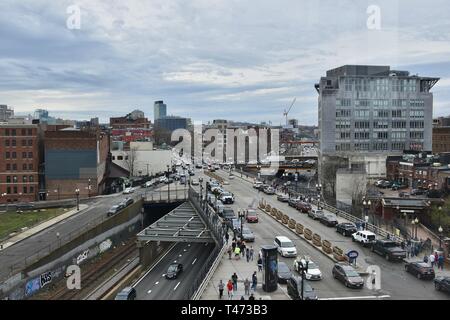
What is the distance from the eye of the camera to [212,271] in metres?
18.4

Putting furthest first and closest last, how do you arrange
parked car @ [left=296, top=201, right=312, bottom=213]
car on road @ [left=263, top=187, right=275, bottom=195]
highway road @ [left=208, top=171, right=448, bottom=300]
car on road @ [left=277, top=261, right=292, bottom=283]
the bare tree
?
the bare tree < car on road @ [left=263, top=187, right=275, bottom=195] < parked car @ [left=296, top=201, right=312, bottom=213] < car on road @ [left=277, top=261, right=292, bottom=283] < highway road @ [left=208, top=171, right=448, bottom=300]

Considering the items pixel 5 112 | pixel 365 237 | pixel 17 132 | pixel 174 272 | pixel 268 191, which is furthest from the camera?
pixel 5 112

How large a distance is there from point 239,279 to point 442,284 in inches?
261

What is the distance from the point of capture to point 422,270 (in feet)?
58.6

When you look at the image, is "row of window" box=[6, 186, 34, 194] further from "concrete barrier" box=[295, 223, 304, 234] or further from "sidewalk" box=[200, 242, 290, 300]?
"sidewalk" box=[200, 242, 290, 300]

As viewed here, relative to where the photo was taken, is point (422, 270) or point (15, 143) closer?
point (422, 270)

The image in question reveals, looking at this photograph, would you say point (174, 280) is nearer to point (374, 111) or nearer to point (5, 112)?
point (374, 111)

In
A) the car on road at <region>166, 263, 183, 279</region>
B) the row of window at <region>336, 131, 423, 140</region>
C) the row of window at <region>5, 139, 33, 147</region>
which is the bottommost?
the car on road at <region>166, 263, 183, 279</region>

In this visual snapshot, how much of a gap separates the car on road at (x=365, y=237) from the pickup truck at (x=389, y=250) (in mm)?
866

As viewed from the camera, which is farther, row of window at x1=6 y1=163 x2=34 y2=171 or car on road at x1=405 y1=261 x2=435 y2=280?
row of window at x1=6 y1=163 x2=34 y2=171

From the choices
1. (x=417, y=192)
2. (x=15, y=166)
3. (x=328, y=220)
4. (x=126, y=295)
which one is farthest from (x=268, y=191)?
(x=126, y=295)

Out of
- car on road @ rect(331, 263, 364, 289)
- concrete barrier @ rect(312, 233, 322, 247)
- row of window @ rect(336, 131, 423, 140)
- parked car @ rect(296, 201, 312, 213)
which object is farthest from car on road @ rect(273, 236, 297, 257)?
row of window @ rect(336, 131, 423, 140)

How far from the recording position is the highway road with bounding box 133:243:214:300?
2630 cm

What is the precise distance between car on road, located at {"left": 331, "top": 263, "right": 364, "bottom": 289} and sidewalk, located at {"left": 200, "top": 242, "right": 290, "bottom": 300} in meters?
2.29
